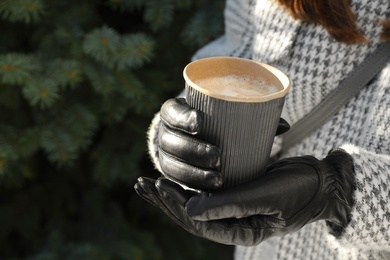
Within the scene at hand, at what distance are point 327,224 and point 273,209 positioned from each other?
0.18m

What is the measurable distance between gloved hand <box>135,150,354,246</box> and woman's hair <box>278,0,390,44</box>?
8.9 inches

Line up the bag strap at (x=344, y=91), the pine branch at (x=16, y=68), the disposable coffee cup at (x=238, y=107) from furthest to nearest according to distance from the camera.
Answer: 1. the pine branch at (x=16, y=68)
2. the bag strap at (x=344, y=91)
3. the disposable coffee cup at (x=238, y=107)

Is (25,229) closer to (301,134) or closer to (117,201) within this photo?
(117,201)

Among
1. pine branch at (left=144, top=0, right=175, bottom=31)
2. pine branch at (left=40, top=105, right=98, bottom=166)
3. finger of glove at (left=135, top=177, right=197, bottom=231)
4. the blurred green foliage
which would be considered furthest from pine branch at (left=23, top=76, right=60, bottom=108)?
finger of glove at (left=135, top=177, right=197, bottom=231)

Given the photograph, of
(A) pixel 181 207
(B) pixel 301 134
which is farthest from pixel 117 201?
(A) pixel 181 207

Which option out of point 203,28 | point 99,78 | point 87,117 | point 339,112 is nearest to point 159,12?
point 203,28

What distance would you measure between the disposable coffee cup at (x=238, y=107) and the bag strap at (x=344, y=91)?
9.3 inches

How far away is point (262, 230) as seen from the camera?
0.82 meters

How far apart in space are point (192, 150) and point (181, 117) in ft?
0.16

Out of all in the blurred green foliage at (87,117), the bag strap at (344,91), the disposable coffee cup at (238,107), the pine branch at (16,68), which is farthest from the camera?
the blurred green foliage at (87,117)

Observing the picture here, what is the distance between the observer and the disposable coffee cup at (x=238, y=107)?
28.6 inches

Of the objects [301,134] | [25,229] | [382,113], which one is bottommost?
[25,229]

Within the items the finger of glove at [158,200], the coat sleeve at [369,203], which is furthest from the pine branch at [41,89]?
the coat sleeve at [369,203]

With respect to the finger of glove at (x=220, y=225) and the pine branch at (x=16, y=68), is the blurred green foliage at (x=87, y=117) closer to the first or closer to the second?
the pine branch at (x=16, y=68)
